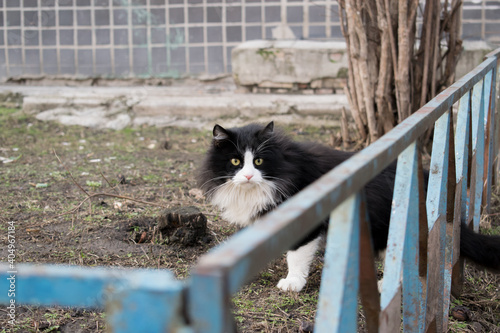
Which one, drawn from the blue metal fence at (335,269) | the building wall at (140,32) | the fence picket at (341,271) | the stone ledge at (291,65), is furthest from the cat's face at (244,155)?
the building wall at (140,32)

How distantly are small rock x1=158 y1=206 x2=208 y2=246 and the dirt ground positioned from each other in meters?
0.06

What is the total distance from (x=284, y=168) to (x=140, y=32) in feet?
17.9

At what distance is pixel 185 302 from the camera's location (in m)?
0.74

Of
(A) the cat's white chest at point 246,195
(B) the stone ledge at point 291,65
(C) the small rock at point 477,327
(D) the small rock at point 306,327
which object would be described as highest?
(B) the stone ledge at point 291,65

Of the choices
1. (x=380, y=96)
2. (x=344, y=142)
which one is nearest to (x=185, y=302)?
(x=380, y=96)

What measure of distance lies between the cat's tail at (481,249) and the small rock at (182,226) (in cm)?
153

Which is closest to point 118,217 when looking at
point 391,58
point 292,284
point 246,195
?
point 246,195

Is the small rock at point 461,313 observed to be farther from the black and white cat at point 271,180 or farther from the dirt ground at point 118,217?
the black and white cat at point 271,180

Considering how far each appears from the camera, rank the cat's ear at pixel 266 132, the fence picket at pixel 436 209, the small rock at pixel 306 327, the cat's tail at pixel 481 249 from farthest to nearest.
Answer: the cat's ear at pixel 266 132 → the cat's tail at pixel 481 249 → the small rock at pixel 306 327 → the fence picket at pixel 436 209

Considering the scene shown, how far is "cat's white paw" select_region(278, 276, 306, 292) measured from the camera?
9.57 feet

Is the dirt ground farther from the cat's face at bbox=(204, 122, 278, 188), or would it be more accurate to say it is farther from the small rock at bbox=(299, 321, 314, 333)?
the cat's face at bbox=(204, 122, 278, 188)

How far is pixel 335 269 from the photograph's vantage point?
1.08 meters

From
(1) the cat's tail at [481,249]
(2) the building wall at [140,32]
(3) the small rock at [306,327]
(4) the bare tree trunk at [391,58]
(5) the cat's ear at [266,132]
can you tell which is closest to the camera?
(3) the small rock at [306,327]

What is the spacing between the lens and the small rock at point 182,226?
3.36 meters
